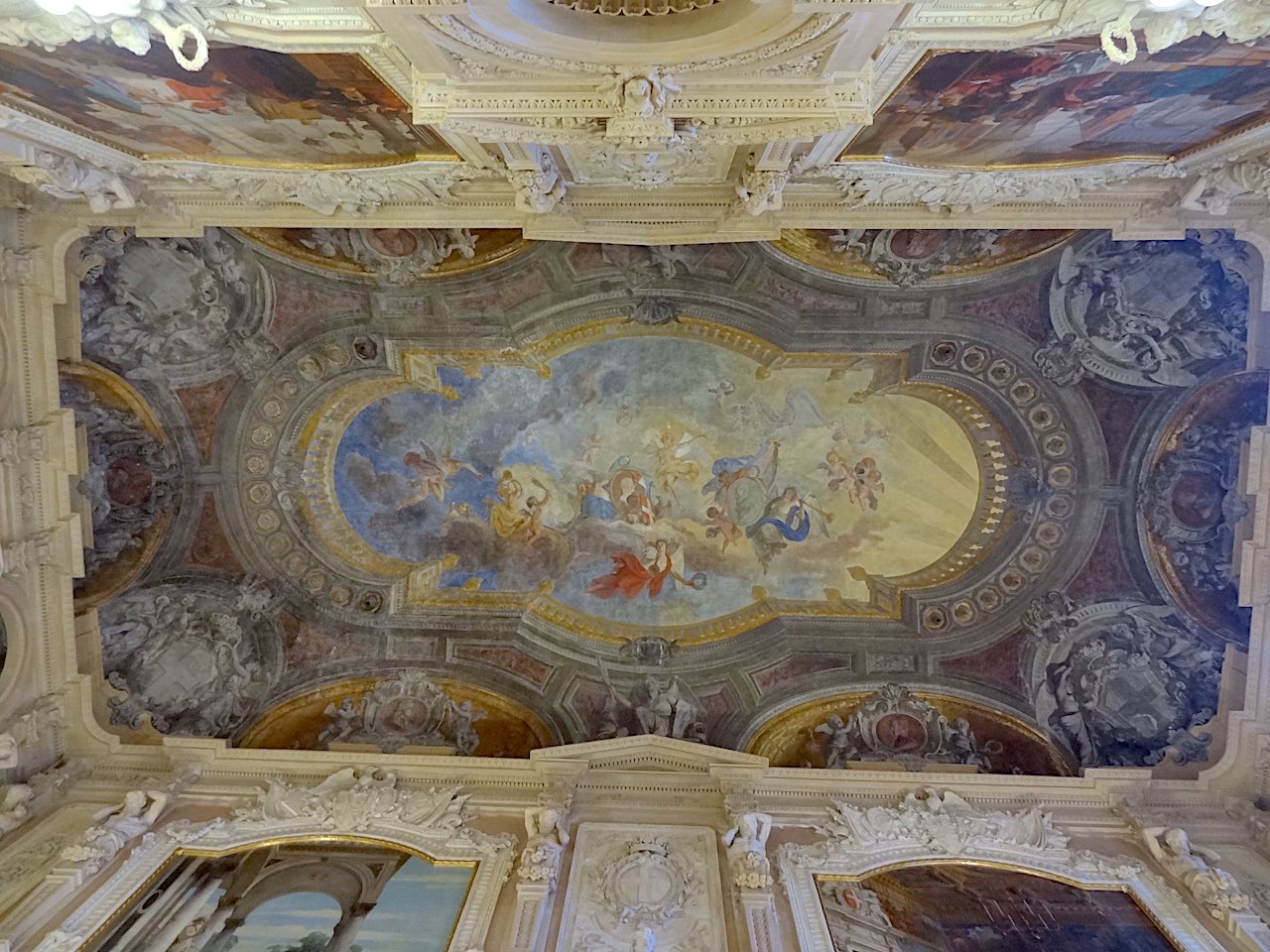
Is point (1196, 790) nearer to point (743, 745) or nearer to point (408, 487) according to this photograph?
point (743, 745)

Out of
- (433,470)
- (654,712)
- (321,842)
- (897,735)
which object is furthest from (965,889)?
(433,470)

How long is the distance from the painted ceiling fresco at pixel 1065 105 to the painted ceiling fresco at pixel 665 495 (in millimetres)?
1742

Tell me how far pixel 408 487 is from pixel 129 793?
4.93m

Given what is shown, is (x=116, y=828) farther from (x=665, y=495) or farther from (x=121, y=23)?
(x=121, y=23)

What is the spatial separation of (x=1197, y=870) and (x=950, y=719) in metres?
3.11

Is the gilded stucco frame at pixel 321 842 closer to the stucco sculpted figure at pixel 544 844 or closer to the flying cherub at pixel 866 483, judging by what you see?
the stucco sculpted figure at pixel 544 844

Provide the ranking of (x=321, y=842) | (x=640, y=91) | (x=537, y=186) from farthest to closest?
(x=321, y=842)
(x=537, y=186)
(x=640, y=91)

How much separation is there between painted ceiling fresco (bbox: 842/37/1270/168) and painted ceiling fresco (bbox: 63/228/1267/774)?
174 centimetres

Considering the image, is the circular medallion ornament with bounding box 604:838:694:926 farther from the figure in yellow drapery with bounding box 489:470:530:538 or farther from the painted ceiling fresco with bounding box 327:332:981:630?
the figure in yellow drapery with bounding box 489:470:530:538

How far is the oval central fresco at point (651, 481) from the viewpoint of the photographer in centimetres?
1066

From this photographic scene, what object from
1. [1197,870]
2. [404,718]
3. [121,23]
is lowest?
[1197,870]

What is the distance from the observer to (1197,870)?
8.09m

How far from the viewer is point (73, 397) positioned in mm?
9844

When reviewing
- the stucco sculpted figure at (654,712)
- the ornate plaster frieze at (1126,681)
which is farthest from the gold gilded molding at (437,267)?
the ornate plaster frieze at (1126,681)
